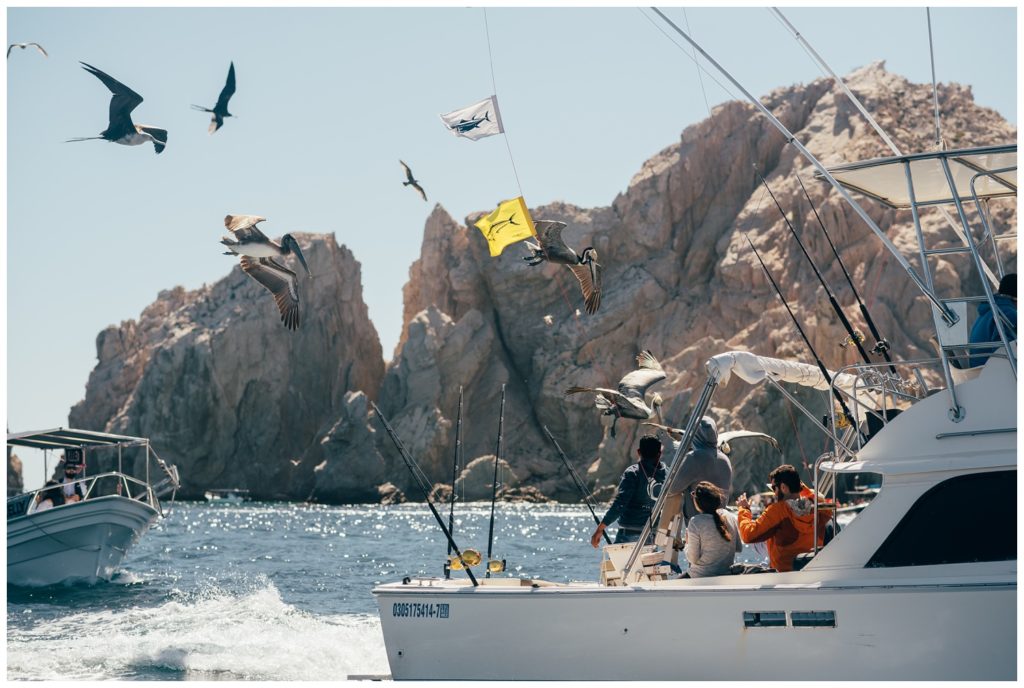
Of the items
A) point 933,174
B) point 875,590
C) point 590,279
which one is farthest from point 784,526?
point 590,279

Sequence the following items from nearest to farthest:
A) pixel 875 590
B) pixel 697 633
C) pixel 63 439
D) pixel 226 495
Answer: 1. pixel 875 590
2. pixel 697 633
3. pixel 63 439
4. pixel 226 495

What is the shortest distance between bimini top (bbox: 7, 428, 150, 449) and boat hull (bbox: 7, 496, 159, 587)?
1.01m

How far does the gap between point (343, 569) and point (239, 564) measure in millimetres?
2868

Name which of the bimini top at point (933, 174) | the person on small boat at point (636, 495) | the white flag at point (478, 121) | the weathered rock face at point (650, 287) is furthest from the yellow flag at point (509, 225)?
the weathered rock face at point (650, 287)

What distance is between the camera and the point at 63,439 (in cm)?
Result: 2025

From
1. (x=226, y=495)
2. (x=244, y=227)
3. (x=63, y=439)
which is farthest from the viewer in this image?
(x=226, y=495)

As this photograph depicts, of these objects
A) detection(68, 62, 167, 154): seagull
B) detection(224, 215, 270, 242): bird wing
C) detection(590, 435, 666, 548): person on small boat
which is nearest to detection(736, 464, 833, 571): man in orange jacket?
detection(590, 435, 666, 548): person on small boat

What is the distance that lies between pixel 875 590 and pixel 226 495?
8518cm

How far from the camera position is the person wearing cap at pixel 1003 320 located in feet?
26.3

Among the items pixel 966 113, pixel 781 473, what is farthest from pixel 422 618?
pixel 966 113

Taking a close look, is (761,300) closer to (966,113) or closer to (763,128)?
(763,128)

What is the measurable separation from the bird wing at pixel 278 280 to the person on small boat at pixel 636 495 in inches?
170

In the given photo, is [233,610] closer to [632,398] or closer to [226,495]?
[632,398]

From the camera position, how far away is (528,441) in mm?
83625
